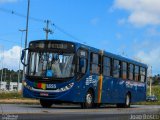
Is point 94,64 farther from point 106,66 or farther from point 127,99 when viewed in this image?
point 127,99

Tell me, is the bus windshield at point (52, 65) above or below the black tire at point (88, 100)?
above

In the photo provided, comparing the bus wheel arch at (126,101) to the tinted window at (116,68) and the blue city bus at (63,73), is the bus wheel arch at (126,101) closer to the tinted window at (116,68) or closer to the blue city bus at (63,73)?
the tinted window at (116,68)

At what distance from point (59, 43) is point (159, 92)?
4020 inches

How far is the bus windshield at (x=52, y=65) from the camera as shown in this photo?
2327cm

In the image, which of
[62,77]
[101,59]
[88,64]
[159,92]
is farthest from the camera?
[159,92]

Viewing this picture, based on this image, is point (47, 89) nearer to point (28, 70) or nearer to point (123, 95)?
point (28, 70)

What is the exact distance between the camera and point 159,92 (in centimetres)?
12350

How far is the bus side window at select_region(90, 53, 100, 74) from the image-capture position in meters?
25.2

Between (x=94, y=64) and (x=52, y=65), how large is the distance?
118 inches

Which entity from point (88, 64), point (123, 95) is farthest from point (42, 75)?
point (123, 95)

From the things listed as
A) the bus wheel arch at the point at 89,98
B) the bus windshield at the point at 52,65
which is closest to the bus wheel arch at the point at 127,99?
the bus wheel arch at the point at 89,98

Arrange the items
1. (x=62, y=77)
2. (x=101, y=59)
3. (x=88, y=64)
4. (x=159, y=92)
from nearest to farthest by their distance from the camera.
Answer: (x=62, y=77)
(x=88, y=64)
(x=101, y=59)
(x=159, y=92)

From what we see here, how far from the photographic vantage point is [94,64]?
2553 cm

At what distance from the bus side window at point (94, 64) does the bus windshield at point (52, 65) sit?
201cm
